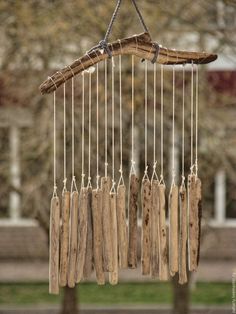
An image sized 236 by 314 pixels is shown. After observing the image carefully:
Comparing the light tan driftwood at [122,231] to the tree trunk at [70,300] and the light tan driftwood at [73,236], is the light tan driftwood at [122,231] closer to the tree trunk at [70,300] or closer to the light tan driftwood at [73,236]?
the light tan driftwood at [73,236]

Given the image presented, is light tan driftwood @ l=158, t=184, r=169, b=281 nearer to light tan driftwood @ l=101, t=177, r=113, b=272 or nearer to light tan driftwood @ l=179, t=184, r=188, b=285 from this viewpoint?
light tan driftwood @ l=179, t=184, r=188, b=285

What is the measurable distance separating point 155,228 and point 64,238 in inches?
18.2

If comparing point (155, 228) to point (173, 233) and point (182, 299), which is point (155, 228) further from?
point (182, 299)

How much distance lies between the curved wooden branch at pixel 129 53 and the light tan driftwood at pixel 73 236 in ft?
1.86

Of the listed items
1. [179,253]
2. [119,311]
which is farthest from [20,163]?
[179,253]

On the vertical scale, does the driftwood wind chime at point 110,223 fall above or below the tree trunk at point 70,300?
above

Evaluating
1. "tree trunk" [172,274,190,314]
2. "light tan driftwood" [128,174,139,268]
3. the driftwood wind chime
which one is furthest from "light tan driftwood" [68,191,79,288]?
"tree trunk" [172,274,190,314]

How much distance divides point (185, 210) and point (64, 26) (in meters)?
4.83

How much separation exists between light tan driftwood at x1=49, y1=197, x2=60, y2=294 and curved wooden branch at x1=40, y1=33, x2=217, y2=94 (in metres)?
0.58

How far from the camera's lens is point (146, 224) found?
4.56 m

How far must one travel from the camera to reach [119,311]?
11.9 m

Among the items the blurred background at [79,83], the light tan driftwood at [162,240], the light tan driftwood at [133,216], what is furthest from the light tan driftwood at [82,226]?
the blurred background at [79,83]

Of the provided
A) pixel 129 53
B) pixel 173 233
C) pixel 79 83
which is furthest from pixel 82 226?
pixel 79 83

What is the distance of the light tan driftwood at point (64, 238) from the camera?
14.7 ft
